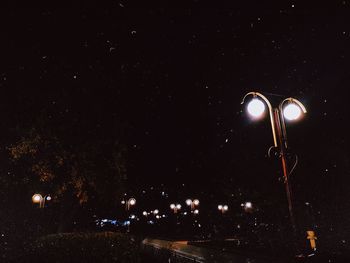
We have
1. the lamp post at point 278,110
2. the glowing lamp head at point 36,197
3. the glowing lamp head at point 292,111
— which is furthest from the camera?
the glowing lamp head at point 36,197

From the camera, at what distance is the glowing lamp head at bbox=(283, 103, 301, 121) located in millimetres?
7387

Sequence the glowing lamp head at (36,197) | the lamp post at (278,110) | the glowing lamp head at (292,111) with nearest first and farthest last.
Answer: the lamp post at (278,110) → the glowing lamp head at (292,111) → the glowing lamp head at (36,197)

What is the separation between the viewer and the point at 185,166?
40.1m

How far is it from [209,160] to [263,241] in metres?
17.1

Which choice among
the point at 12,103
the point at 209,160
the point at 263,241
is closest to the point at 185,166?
the point at 209,160

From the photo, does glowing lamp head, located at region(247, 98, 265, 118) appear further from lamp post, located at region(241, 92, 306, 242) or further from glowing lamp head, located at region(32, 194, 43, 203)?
glowing lamp head, located at region(32, 194, 43, 203)

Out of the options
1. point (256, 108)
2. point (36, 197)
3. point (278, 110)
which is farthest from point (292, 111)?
point (36, 197)

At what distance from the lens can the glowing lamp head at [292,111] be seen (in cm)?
739

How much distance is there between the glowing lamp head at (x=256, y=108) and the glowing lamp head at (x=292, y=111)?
1.73 ft

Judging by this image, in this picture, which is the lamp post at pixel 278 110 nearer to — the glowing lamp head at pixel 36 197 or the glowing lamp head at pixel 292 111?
the glowing lamp head at pixel 292 111

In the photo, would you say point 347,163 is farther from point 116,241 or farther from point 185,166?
point 185,166

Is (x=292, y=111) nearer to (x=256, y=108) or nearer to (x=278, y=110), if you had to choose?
(x=278, y=110)

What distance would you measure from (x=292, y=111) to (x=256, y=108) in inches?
31.2

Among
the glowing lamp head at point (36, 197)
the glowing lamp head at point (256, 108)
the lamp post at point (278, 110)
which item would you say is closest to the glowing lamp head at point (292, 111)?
the lamp post at point (278, 110)
